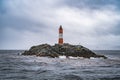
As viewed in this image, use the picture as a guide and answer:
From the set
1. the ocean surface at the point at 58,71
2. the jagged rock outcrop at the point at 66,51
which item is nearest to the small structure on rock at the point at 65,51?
the jagged rock outcrop at the point at 66,51

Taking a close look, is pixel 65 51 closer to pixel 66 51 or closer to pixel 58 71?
pixel 66 51

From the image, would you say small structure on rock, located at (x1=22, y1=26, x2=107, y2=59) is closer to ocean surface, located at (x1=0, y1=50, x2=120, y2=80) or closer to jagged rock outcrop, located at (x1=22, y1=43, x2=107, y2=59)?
jagged rock outcrop, located at (x1=22, y1=43, x2=107, y2=59)

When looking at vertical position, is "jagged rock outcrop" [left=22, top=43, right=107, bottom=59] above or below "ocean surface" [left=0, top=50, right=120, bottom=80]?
above

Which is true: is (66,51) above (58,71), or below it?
above

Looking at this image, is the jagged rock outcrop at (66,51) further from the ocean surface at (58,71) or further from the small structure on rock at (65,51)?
the ocean surface at (58,71)

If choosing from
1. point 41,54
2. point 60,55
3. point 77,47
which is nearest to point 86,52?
point 77,47

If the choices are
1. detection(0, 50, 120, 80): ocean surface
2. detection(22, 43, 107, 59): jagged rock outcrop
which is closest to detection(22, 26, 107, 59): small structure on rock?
detection(22, 43, 107, 59): jagged rock outcrop

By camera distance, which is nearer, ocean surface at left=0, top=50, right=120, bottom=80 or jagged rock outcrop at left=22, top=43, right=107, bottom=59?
ocean surface at left=0, top=50, right=120, bottom=80

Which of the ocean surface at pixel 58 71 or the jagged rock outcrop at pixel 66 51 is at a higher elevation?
the jagged rock outcrop at pixel 66 51

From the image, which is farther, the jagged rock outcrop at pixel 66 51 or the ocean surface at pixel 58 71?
the jagged rock outcrop at pixel 66 51

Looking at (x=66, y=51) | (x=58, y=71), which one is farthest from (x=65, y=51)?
(x=58, y=71)

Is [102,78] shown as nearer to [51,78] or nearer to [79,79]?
[79,79]

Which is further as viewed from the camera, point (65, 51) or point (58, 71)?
point (65, 51)

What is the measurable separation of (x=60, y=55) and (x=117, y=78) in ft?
173
